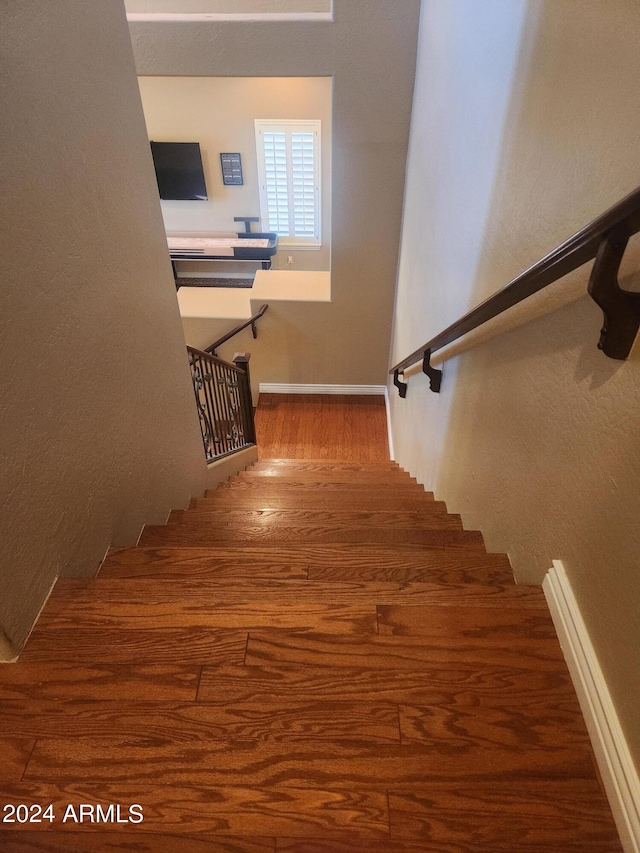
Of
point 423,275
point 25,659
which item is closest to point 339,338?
point 423,275

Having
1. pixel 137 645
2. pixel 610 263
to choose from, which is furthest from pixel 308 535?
pixel 610 263

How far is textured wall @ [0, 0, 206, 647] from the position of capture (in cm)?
99

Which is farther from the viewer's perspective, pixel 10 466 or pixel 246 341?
pixel 246 341

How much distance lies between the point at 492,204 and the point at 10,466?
1651 mm

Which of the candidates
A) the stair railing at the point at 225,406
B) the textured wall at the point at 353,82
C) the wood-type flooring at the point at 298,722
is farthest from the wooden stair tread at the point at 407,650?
the textured wall at the point at 353,82

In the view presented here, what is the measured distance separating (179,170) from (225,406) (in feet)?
15.0

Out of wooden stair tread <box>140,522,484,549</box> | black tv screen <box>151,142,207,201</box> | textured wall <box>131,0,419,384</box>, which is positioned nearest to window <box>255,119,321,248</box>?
black tv screen <box>151,142,207,201</box>

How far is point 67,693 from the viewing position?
0.94m

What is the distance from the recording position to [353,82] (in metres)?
3.48

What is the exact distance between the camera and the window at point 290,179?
608cm

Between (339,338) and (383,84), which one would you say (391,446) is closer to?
(339,338)

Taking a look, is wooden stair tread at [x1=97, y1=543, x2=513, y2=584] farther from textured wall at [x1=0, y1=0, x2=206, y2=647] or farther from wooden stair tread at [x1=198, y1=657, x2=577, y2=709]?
wooden stair tread at [x1=198, y1=657, x2=577, y2=709]

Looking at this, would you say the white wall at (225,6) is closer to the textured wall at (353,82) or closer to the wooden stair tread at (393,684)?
the textured wall at (353,82)

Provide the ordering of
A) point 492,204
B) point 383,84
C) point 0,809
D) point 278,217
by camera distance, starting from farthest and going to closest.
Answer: point 278,217 < point 383,84 < point 492,204 < point 0,809
